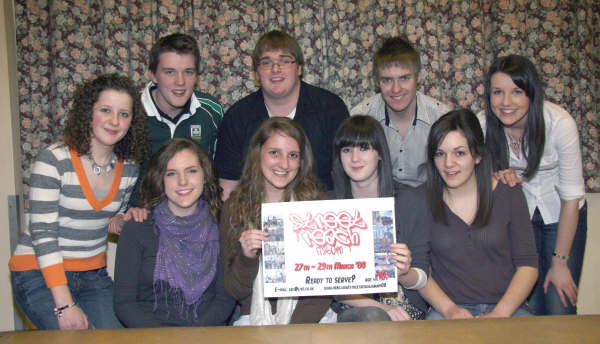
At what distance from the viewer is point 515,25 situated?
3.99m

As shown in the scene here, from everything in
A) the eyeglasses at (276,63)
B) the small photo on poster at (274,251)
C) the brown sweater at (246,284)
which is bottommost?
the brown sweater at (246,284)

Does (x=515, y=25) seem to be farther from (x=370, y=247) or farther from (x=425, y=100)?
(x=370, y=247)

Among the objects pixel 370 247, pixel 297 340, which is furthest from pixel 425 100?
pixel 297 340

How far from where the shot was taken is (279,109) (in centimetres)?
303

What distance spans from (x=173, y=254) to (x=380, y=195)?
115cm

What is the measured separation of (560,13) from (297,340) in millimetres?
4022

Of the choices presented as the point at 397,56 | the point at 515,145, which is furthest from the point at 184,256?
the point at 515,145

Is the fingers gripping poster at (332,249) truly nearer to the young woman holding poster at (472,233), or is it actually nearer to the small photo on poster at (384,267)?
the small photo on poster at (384,267)

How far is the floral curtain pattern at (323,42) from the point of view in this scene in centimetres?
383

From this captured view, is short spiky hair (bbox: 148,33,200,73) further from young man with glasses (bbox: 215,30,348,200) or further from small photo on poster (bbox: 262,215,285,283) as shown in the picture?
small photo on poster (bbox: 262,215,285,283)

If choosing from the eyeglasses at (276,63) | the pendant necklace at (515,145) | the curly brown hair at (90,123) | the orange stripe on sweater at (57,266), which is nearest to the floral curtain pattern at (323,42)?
the eyeglasses at (276,63)

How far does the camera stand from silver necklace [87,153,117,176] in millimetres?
2461

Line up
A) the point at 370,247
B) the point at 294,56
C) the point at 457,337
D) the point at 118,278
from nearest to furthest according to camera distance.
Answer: the point at 457,337 → the point at 370,247 → the point at 118,278 → the point at 294,56

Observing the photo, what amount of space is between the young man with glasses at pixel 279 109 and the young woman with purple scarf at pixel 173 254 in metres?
0.54
